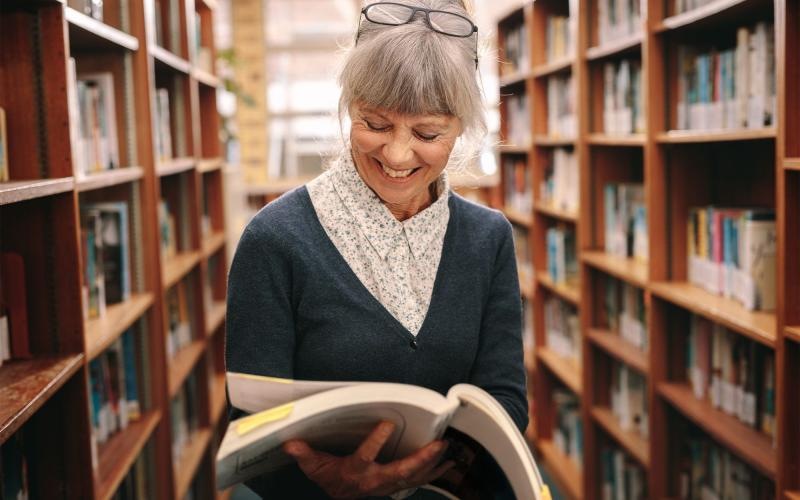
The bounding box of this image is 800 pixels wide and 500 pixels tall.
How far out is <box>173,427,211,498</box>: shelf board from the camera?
310 cm

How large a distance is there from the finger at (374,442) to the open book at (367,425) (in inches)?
0.4

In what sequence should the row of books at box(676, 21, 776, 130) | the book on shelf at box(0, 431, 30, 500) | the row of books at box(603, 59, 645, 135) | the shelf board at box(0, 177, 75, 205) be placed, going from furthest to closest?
the row of books at box(603, 59, 645, 135) < the row of books at box(676, 21, 776, 130) < the book on shelf at box(0, 431, 30, 500) < the shelf board at box(0, 177, 75, 205)

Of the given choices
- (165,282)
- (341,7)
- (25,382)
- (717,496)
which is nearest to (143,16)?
(165,282)

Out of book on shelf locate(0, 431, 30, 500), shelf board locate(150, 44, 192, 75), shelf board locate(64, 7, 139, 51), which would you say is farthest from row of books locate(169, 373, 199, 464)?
book on shelf locate(0, 431, 30, 500)

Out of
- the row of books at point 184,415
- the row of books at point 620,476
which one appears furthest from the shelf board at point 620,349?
the row of books at point 184,415

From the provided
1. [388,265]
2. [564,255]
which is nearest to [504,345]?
[388,265]

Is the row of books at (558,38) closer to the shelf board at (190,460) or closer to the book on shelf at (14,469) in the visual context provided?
the shelf board at (190,460)

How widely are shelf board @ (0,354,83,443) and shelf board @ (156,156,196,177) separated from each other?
42.5 inches

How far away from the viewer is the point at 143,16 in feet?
8.68

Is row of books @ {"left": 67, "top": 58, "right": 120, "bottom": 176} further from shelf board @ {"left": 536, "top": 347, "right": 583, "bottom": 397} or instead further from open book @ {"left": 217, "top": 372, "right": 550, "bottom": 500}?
shelf board @ {"left": 536, "top": 347, "right": 583, "bottom": 397}

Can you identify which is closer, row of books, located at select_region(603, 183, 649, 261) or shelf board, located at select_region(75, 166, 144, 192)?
shelf board, located at select_region(75, 166, 144, 192)

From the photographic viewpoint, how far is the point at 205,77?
405 centimetres

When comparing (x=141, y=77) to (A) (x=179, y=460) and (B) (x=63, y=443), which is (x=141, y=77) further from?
A: (A) (x=179, y=460)

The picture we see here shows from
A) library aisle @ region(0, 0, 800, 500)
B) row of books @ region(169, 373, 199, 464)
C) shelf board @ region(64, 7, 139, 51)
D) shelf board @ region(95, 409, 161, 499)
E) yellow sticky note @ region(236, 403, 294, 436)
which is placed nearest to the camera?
yellow sticky note @ region(236, 403, 294, 436)
